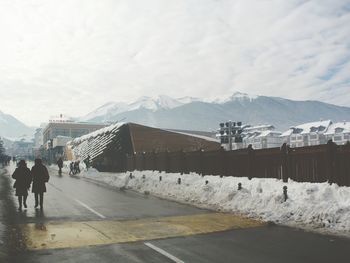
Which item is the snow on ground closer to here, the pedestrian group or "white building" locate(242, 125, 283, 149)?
the pedestrian group

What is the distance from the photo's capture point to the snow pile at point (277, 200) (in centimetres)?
1109

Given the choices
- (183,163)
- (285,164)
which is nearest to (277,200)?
(285,164)

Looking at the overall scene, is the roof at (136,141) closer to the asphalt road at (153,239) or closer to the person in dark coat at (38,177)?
the person in dark coat at (38,177)

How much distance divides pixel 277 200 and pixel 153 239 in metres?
5.14

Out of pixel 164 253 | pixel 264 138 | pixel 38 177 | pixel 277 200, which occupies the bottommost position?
pixel 164 253

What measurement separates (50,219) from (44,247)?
4.14 m

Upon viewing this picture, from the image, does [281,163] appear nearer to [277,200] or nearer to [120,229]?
[277,200]

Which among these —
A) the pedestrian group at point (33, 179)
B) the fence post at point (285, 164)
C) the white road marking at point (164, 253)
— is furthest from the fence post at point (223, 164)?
the white road marking at point (164, 253)

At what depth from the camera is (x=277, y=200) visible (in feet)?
43.9

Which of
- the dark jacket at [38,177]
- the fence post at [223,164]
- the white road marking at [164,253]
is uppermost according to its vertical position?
the fence post at [223,164]

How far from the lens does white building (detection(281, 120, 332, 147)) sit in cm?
13875

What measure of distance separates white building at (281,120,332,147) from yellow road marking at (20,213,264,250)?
127040 mm

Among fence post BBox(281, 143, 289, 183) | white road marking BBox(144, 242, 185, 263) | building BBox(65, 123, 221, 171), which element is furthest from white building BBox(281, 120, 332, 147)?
white road marking BBox(144, 242, 185, 263)

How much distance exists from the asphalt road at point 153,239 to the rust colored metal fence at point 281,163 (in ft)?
11.2
